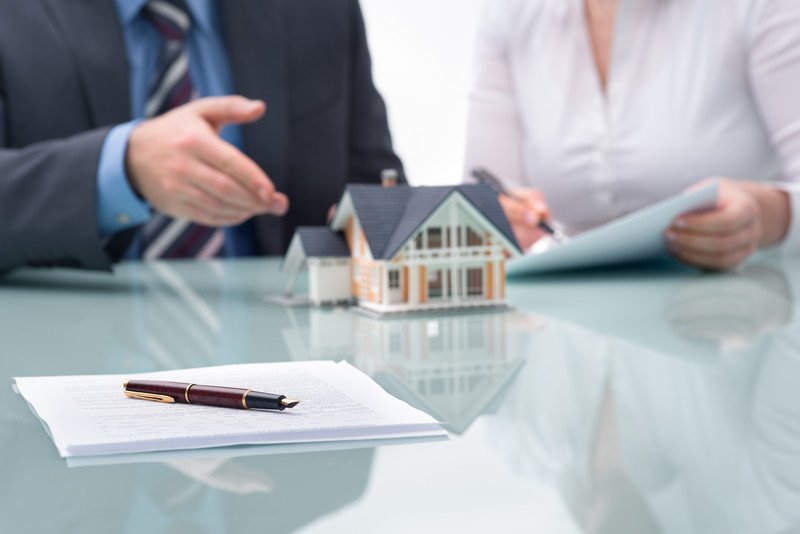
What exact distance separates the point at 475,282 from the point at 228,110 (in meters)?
0.38

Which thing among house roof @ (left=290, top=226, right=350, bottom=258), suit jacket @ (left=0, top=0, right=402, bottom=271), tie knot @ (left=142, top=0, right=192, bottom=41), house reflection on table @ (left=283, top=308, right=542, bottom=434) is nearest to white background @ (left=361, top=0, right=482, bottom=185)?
suit jacket @ (left=0, top=0, right=402, bottom=271)

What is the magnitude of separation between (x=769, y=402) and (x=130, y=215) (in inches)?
33.2

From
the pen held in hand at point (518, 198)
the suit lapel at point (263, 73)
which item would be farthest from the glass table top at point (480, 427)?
the suit lapel at point (263, 73)

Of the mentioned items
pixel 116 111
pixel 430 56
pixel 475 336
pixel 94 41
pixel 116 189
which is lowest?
pixel 475 336

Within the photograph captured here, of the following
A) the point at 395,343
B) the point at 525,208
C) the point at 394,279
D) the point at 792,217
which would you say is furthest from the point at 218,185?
the point at 792,217

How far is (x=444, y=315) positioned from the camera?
0.83m

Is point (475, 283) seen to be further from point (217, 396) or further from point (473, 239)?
point (217, 396)

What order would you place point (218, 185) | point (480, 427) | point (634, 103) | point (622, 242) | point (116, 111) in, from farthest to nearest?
point (634, 103)
point (116, 111)
point (622, 242)
point (218, 185)
point (480, 427)

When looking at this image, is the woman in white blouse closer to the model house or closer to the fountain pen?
the model house

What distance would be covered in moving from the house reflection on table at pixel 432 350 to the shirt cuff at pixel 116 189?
1.08 feet

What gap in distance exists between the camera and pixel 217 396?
1.43 ft

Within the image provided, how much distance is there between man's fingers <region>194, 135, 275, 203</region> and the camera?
939 millimetres

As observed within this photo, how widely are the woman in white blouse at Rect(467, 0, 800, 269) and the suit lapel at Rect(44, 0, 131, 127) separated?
70 centimetres

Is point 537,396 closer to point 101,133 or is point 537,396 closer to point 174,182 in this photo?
point 174,182
